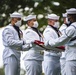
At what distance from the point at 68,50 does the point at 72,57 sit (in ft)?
0.59

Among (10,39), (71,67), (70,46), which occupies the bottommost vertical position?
(71,67)

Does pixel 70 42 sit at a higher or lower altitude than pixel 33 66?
higher

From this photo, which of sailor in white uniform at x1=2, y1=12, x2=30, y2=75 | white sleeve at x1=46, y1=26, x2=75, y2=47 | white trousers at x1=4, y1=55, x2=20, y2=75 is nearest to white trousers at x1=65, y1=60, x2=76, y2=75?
white sleeve at x1=46, y1=26, x2=75, y2=47

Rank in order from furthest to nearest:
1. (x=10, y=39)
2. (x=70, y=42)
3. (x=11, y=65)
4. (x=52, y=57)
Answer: (x=52, y=57), (x=11, y=65), (x=10, y=39), (x=70, y=42)

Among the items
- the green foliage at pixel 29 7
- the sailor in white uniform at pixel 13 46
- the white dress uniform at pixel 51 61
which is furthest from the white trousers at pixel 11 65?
the green foliage at pixel 29 7

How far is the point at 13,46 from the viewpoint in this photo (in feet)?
39.8

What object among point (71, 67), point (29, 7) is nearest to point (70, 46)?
point (71, 67)

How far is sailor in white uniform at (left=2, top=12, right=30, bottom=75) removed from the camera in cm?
1202

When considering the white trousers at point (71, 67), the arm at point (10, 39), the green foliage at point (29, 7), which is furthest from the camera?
the green foliage at point (29, 7)

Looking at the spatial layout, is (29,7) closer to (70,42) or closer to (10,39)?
(10,39)

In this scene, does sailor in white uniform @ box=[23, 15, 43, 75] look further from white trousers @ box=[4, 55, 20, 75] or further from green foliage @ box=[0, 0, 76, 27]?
→ green foliage @ box=[0, 0, 76, 27]

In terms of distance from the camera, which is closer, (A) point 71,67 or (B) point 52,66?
(A) point 71,67

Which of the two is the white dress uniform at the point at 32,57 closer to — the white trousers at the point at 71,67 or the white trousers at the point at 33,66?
the white trousers at the point at 33,66

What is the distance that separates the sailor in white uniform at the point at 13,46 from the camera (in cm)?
1202
